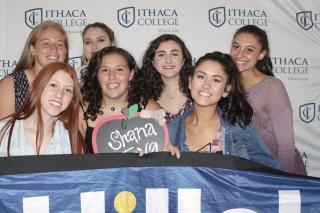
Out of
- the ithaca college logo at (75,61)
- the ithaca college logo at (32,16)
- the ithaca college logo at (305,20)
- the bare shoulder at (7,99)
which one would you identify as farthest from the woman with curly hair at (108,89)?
the ithaca college logo at (305,20)

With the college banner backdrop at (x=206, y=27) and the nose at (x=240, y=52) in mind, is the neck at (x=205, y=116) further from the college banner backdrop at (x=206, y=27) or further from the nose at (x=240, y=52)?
the college banner backdrop at (x=206, y=27)

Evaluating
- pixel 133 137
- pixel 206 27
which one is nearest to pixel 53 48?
pixel 133 137

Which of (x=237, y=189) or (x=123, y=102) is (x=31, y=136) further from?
(x=237, y=189)

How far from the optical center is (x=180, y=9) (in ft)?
13.9

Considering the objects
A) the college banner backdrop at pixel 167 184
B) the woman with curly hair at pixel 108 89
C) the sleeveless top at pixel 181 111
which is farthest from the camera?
the sleeveless top at pixel 181 111

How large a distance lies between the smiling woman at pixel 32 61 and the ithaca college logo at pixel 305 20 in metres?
2.64

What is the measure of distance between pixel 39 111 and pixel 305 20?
325 cm

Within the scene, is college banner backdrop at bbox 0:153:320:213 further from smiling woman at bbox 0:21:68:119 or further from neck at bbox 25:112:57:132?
smiling woman at bbox 0:21:68:119

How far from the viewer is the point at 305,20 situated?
4.27 metres

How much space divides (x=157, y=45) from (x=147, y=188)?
1329 millimetres

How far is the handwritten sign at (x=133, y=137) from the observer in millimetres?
2025

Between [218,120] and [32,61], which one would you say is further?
[32,61]

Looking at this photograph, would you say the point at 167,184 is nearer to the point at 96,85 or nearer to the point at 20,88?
the point at 96,85

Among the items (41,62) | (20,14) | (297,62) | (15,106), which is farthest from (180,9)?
(15,106)
